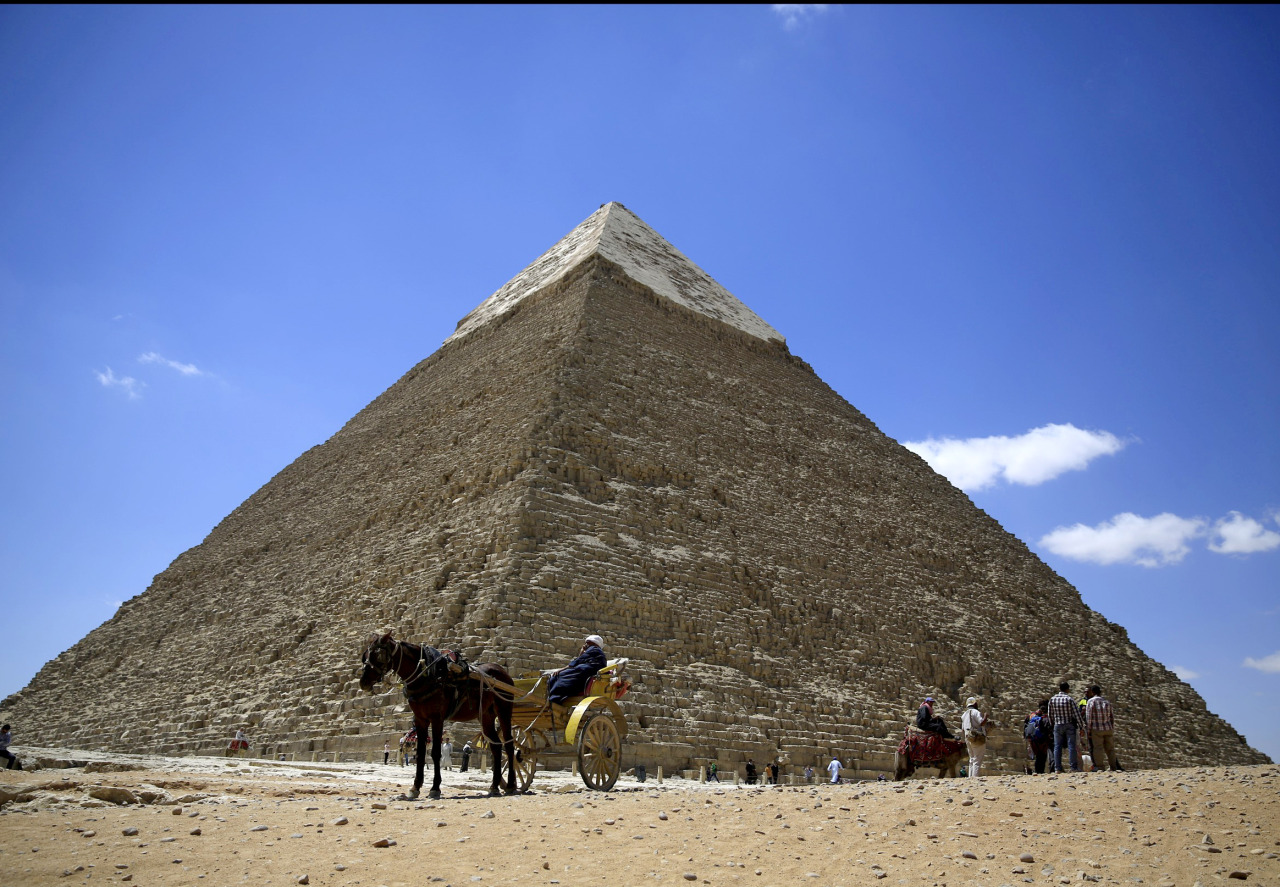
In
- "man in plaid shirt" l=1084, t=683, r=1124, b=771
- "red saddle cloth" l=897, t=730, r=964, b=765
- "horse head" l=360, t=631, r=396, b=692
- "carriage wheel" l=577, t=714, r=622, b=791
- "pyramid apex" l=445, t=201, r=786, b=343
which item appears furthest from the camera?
"pyramid apex" l=445, t=201, r=786, b=343

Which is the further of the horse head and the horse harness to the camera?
Answer: the horse harness

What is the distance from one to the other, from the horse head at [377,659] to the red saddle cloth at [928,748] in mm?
4719

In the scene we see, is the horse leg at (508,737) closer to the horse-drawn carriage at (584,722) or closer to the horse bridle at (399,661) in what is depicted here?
the horse-drawn carriage at (584,722)

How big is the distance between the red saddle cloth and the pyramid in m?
3.42

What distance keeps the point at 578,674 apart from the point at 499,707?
0.66 metres

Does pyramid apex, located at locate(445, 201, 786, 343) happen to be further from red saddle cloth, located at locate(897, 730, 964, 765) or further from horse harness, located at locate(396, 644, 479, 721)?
horse harness, located at locate(396, 644, 479, 721)

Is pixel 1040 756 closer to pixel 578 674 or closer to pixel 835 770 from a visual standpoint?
pixel 835 770

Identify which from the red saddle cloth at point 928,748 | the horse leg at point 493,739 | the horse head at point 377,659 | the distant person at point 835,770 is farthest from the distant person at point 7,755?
the distant person at point 835,770

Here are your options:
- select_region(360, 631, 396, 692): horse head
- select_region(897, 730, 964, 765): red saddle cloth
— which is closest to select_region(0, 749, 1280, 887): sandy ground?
select_region(360, 631, 396, 692): horse head

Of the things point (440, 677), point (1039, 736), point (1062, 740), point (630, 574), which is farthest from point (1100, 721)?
point (630, 574)

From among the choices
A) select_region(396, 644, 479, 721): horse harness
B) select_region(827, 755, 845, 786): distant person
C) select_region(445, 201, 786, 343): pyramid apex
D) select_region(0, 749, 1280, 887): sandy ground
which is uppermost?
select_region(445, 201, 786, 343): pyramid apex

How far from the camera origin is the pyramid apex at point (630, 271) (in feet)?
76.4

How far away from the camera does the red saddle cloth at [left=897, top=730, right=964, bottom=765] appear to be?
7629mm

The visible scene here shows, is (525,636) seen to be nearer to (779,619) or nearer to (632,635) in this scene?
(632,635)
